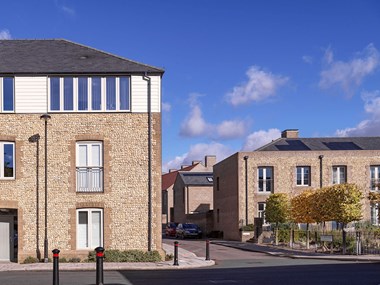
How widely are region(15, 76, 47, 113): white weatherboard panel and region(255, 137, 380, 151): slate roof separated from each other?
27.3 metres

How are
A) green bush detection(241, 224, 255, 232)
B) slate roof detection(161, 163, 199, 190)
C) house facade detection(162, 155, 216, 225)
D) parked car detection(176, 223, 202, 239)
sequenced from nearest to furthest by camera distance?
green bush detection(241, 224, 255, 232) → parked car detection(176, 223, 202, 239) → house facade detection(162, 155, 216, 225) → slate roof detection(161, 163, 199, 190)

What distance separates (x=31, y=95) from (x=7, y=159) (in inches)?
113

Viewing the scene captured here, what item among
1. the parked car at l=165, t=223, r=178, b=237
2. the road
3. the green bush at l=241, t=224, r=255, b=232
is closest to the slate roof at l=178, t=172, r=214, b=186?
the parked car at l=165, t=223, r=178, b=237

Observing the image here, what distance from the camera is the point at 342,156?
48.4m

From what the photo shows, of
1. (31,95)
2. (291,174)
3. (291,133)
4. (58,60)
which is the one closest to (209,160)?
(291,133)

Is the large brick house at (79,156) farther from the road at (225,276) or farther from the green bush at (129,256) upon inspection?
the road at (225,276)

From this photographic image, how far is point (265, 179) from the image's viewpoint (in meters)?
47.9

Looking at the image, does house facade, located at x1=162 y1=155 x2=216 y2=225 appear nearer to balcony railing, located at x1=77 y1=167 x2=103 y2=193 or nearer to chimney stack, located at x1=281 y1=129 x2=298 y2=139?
chimney stack, located at x1=281 y1=129 x2=298 y2=139

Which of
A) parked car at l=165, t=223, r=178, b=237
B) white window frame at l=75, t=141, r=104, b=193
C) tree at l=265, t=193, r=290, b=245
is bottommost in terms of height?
parked car at l=165, t=223, r=178, b=237

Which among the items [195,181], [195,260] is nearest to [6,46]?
[195,260]

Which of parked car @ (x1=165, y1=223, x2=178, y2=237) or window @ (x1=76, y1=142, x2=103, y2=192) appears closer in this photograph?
window @ (x1=76, y1=142, x2=103, y2=192)

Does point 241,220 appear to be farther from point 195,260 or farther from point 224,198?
point 195,260

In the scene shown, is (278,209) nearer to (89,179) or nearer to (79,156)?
(89,179)

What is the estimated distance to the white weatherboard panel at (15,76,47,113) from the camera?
25.7 m
